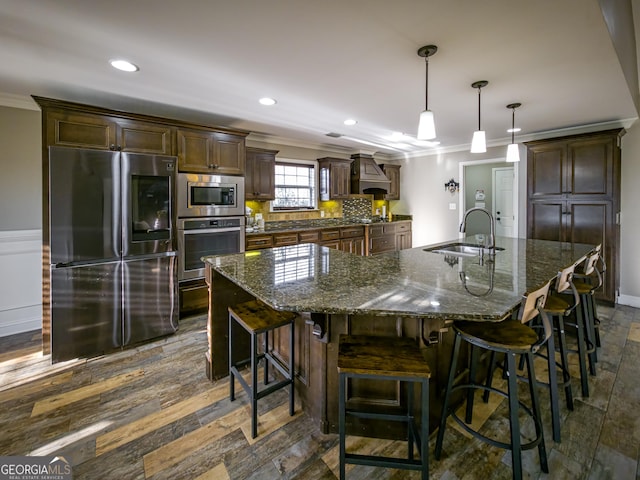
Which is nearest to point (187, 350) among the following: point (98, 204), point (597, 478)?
point (98, 204)

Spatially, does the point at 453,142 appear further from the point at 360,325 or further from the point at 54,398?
the point at 54,398

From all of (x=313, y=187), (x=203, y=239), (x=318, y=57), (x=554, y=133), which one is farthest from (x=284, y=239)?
(x=554, y=133)

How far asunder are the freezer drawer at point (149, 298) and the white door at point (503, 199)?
6083mm

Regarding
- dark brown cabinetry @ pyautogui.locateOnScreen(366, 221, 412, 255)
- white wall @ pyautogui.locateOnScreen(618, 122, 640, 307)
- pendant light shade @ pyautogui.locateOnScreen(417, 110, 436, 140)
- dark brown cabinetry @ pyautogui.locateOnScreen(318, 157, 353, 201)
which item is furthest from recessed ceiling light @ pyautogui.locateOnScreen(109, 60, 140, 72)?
white wall @ pyautogui.locateOnScreen(618, 122, 640, 307)

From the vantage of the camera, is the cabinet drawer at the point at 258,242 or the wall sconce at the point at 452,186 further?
the wall sconce at the point at 452,186

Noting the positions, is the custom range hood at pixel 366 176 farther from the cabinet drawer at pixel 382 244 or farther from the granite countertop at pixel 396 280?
the granite countertop at pixel 396 280

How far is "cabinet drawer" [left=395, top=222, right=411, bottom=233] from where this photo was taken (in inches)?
249

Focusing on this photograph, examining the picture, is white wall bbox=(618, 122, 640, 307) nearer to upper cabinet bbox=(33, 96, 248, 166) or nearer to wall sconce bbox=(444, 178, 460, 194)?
wall sconce bbox=(444, 178, 460, 194)

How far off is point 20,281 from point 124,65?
8.61ft

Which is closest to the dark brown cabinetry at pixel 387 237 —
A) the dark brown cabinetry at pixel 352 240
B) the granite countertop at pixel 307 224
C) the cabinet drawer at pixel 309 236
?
the dark brown cabinetry at pixel 352 240

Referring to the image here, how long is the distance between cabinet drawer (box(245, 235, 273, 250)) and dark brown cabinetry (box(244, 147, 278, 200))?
0.65 meters

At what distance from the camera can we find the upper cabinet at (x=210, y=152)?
11.3 feet

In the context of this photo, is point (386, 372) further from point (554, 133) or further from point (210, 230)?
point (554, 133)

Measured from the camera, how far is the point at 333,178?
18.4ft
